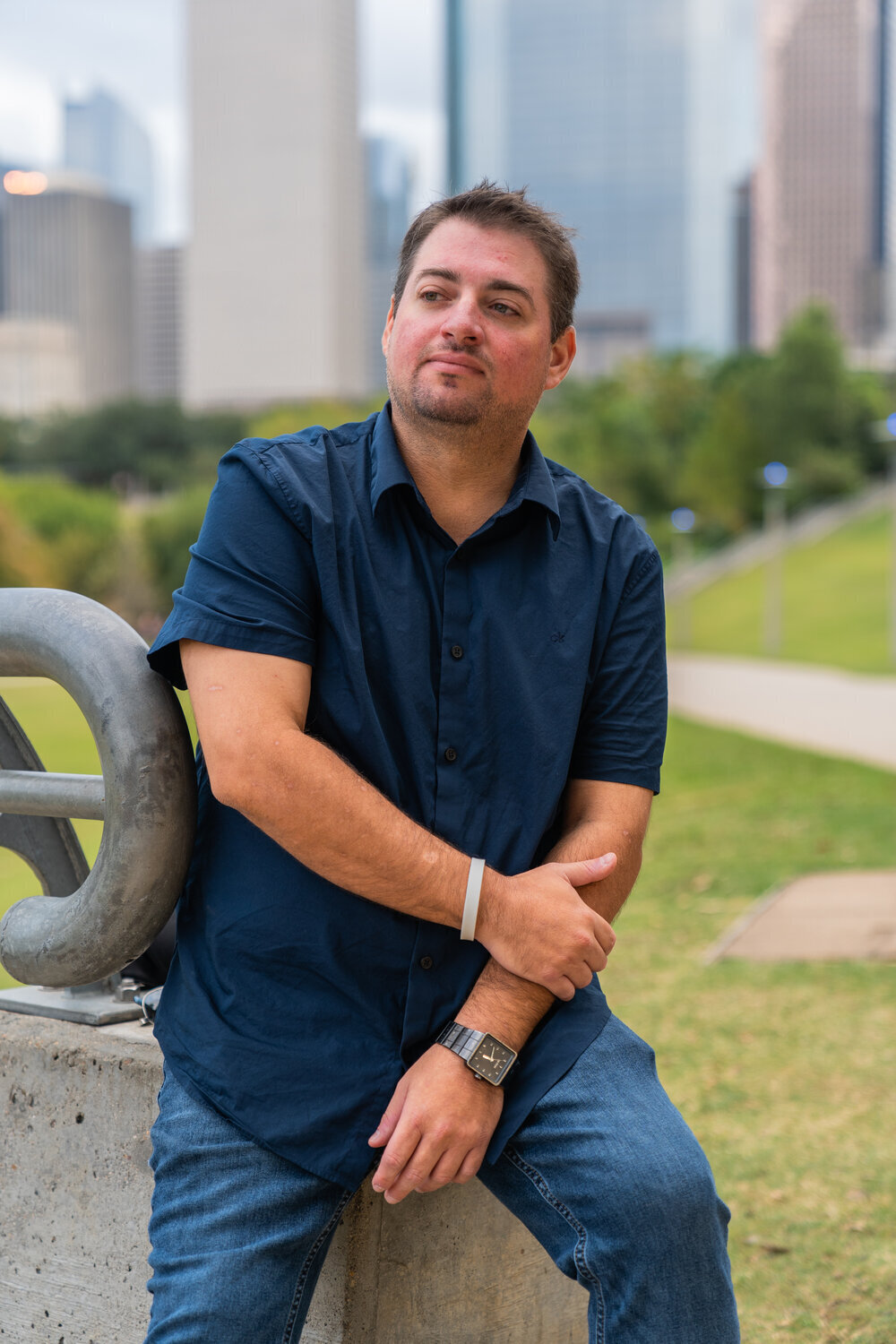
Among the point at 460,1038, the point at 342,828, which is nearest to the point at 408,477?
the point at 342,828

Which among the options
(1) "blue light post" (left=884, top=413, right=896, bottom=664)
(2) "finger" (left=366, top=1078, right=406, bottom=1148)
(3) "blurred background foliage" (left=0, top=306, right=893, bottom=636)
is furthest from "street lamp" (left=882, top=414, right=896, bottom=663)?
(2) "finger" (left=366, top=1078, right=406, bottom=1148)

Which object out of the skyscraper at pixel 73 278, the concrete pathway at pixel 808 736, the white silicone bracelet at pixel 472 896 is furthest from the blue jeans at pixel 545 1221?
the skyscraper at pixel 73 278

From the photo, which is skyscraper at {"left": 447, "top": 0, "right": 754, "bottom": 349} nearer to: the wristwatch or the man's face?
the man's face

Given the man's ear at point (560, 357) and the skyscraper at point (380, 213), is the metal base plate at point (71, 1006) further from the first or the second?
the skyscraper at point (380, 213)

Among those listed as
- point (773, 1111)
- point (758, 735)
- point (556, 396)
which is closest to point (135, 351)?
point (556, 396)

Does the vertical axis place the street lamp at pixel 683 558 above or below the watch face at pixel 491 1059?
below

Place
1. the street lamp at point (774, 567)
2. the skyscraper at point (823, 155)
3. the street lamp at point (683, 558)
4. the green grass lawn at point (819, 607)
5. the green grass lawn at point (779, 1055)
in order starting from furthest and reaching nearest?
the skyscraper at point (823, 155) → the street lamp at point (683, 558) → the street lamp at point (774, 567) → the green grass lawn at point (819, 607) → the green grass lawn at point (779, 1055)

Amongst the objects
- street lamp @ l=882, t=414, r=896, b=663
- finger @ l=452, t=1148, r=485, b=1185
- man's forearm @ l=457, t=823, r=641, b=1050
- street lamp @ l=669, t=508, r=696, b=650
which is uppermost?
man's forearm @ l=457, t=823, r=641, b=1050

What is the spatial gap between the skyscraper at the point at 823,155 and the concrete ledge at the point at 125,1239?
143513 millimetres

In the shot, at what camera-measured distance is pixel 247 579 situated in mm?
1746

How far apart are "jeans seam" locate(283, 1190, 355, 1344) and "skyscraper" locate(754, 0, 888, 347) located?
14376 centimetres

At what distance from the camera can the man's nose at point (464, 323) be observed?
1924 mm

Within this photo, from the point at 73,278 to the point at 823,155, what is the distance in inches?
2950

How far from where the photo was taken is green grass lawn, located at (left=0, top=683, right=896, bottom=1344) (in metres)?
2.97
